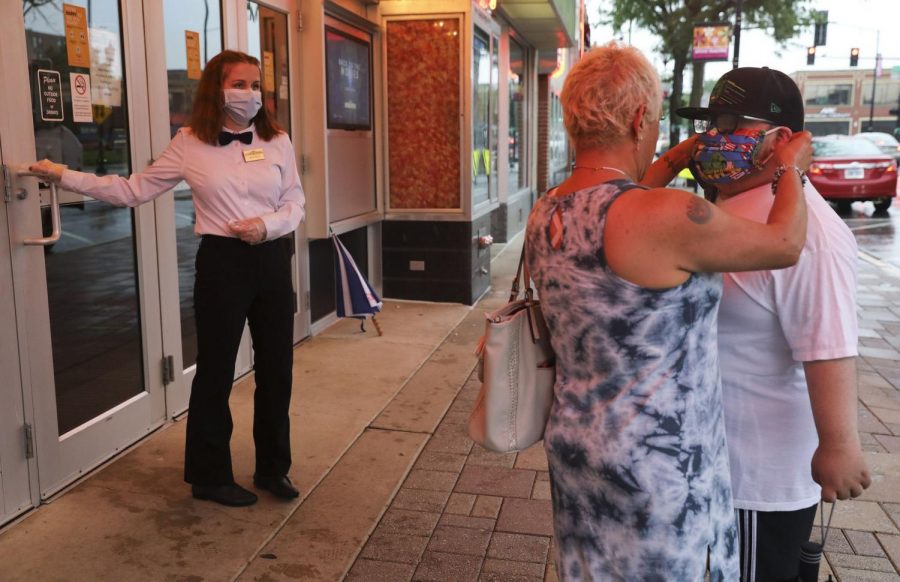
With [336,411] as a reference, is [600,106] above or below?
above

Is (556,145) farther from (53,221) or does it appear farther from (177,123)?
(53,221)

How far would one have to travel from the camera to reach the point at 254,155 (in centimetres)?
360

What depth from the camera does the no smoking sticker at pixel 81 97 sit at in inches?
149

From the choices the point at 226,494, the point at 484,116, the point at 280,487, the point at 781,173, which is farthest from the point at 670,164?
the point at 484,116

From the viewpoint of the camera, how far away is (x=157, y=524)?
3490mm

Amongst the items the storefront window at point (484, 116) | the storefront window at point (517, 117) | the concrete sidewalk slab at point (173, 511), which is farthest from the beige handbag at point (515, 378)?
the storefront window at point (517, 117)

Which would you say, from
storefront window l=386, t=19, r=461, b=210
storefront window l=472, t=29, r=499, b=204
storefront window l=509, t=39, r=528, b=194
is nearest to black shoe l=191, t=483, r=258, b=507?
storefront window l=386, t=19, r=461, b=210

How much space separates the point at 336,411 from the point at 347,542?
1.58m

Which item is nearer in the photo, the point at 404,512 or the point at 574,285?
the point at 574,285

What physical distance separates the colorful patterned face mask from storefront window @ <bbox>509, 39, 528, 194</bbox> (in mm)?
10357

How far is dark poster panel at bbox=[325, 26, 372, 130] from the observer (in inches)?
259

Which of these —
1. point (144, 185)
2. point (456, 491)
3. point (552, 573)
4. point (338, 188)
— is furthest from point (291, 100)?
point (552, 573)

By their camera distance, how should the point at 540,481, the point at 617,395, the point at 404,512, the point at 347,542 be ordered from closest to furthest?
the point at 617,395 < the point at 347,542 < the point at 404,512 < the point at 540,481

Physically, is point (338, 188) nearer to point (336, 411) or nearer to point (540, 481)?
point (336, 411)
